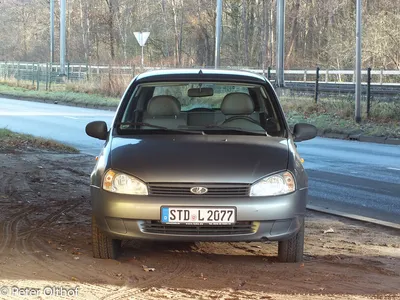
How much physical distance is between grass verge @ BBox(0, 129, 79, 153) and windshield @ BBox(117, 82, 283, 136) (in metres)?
7.78

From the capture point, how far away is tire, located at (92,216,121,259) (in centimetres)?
579

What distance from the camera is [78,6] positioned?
69.8 metres

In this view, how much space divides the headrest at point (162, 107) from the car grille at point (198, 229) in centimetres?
163

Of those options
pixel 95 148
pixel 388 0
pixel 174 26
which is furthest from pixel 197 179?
pixel 174 26

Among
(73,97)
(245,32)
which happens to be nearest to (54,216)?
(73,97)

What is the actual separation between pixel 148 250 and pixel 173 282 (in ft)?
3.80

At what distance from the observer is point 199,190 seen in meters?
5.48

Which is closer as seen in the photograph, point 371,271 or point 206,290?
point 206,290

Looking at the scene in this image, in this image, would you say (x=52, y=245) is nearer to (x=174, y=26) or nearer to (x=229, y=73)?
(x=229, y=73)

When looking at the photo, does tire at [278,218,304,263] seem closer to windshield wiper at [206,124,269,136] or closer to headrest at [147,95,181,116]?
windshield wiper at [206,124,269,136]

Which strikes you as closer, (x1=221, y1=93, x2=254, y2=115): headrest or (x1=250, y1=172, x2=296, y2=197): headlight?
(x1=250, y1=172, x2=296, y2=197): headlight

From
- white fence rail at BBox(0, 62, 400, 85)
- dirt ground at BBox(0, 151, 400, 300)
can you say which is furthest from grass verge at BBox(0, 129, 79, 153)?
white fence rail at BBox(0, 62, 400, 85)

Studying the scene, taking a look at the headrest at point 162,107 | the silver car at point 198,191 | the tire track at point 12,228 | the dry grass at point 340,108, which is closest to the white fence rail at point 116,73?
the dry grass at point 340,108
